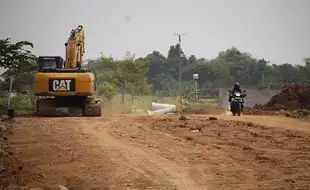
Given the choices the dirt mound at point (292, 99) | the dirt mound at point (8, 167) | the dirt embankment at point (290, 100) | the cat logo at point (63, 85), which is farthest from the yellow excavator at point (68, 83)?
the dirt mound at point (292, 99)

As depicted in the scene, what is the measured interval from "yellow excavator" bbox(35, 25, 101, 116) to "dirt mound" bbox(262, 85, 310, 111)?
13273mm

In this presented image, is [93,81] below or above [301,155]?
above

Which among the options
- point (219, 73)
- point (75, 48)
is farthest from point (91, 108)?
point (219, 73)

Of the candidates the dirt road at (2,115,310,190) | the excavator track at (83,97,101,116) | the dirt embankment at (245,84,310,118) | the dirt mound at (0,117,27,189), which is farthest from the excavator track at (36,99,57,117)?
the dirt embankment at (245,84,310,118)

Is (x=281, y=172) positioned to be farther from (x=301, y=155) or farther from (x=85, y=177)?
(x=85, y=177)

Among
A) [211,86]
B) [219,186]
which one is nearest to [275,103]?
[219,186]

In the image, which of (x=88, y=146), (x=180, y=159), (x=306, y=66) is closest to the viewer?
(x=180, y=159)

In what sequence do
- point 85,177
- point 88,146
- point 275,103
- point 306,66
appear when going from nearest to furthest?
point 85,177 < point 88,146 < point 275,103 < point 306,66

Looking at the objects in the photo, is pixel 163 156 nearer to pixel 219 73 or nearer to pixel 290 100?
pixel 290 100

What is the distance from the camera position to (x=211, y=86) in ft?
241

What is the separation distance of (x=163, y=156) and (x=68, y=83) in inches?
473

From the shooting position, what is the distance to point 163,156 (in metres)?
9.07

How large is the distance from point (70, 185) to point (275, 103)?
83.8ft

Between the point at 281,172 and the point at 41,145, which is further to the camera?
the point at 41,145
